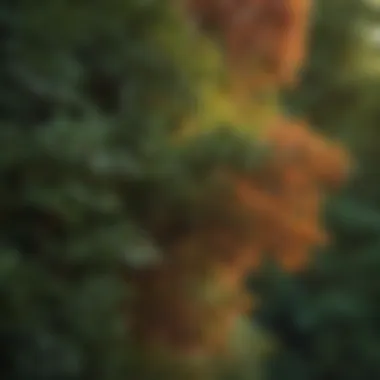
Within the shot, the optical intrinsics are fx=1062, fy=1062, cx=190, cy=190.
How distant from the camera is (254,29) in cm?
412

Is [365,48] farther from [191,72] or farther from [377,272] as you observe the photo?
[191,72]

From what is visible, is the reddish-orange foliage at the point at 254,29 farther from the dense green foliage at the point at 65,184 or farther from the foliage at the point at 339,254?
the foliage at the point at 339,254

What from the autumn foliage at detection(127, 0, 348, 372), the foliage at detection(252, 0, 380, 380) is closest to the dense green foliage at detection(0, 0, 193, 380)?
the autumn foliage at detection(127, 0, 348, 372)

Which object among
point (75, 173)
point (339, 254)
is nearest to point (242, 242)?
point (75, 173)

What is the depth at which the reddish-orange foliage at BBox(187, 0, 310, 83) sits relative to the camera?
13.4 ft

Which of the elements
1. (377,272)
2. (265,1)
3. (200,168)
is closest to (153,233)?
(200,168)

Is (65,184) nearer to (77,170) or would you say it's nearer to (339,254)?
(77,170)

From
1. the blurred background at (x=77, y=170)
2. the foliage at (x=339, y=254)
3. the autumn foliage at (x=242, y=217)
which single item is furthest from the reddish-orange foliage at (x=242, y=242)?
the foliage at (x=339, y=254)

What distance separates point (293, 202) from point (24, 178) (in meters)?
1.08

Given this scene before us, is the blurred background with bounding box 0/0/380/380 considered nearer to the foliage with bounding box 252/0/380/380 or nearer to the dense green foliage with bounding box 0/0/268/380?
the dense green foliage with bounding box 0/0/268/380

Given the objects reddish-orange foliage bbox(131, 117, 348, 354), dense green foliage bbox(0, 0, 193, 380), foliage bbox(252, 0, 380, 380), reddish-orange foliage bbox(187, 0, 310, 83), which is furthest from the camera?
foliage bbox(252, 0, 380, 380)

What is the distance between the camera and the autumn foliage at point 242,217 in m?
3.92

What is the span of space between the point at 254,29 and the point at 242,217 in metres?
0.75

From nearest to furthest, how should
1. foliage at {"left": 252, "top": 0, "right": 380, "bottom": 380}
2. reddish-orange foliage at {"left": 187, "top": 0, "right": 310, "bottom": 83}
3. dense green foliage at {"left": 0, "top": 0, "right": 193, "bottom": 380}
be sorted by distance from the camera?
dense green foliage at {"left": 0, "top": 0, "right": 193, "bottom": 380} < reddish-orange foliage at {"left": 187, "top": 0, "right": 310, "bottom": 83} < foliage at {"left": 252, "top": 0, "right": 380, "bottom": 380}
